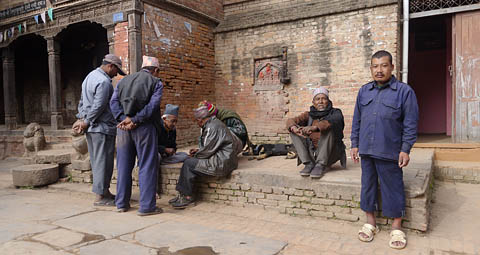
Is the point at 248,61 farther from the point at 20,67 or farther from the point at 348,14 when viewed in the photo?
the point at 20,67

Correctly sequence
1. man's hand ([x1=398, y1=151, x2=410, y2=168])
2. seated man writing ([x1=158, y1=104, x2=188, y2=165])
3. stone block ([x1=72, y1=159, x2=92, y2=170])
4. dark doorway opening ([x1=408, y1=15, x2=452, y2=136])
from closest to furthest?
man's hand ([x1=398, y1=151, x2=410, y2=168]) < seated man writing ([x1=158, y1=104, x2=188, y2=165]) < stone block ([x1=72, y1=159, x2=92, y2=170]) < dark doorway opening ([x1=408, y1=15, x2=452, y2=136])

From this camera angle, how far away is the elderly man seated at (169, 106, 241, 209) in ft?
14.1

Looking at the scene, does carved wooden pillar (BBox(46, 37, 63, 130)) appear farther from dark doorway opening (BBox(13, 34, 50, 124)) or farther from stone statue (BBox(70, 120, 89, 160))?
dark doorway opening (BBox(13, 34, 50, 124))

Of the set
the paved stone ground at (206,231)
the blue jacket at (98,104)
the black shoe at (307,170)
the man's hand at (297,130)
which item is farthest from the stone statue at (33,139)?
the black shoe at (307,170)

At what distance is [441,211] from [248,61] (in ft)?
19.8

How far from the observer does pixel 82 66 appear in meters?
11.9

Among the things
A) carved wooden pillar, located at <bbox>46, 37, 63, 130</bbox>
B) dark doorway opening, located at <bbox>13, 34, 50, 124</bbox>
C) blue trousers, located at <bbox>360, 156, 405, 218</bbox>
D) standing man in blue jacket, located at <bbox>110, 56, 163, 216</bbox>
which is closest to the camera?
blue trousers, located at <bbox>360, 156, 405, 218</bbox>

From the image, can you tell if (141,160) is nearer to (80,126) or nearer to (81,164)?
(80,126)

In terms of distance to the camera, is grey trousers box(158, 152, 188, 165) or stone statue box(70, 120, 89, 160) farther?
stone statue box(70, 120, 89, 160)

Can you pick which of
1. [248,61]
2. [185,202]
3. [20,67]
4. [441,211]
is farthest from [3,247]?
[20,67]

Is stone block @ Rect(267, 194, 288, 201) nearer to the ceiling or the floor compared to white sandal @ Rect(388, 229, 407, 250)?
nearer to the ceiling

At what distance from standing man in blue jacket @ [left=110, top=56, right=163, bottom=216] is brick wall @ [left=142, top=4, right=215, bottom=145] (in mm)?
3640

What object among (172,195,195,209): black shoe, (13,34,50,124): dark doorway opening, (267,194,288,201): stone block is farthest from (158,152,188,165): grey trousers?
(13,34,50,124): dark doorway opening

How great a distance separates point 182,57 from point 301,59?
9.88 ft
